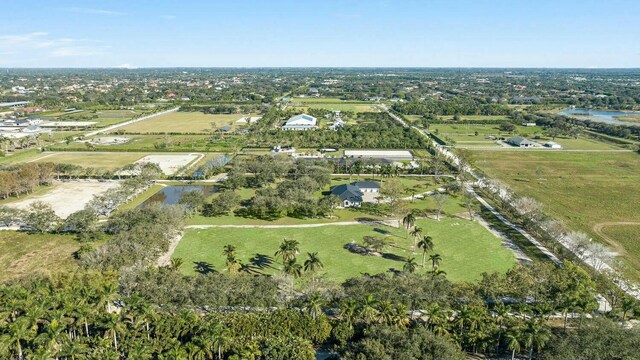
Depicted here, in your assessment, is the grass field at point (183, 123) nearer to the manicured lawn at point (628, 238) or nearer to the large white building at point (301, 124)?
the large white building at point (301, 124)

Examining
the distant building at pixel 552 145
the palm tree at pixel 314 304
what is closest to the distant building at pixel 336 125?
the distant building at pixel 552 145

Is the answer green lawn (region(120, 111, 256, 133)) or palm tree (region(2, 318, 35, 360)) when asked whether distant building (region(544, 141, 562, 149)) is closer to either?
green lawn (region(120, 111, 256, 133))

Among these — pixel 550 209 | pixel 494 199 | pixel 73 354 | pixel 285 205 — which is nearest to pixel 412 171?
pixel 494 199

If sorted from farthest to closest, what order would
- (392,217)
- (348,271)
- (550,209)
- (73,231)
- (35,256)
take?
(550,209)
(392,217)
(73,231)
(35,256)
(348,271)

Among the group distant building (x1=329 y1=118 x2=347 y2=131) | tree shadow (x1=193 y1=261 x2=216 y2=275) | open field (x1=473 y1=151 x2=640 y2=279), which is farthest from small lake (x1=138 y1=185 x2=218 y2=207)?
distant building (x1=329 y1=118 x2=347 y2=131)

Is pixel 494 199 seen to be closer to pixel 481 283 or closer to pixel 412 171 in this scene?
pixel 412 171
